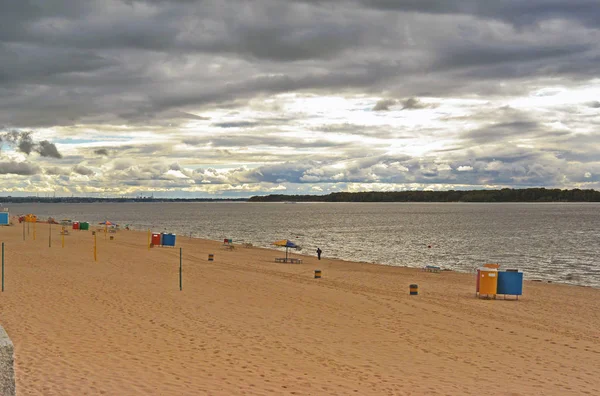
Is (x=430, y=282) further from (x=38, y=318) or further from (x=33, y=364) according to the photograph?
(x=33, y=364)

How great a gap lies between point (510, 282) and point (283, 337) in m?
12.4

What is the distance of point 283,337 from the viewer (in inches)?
567

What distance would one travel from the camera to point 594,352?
46.4 feet

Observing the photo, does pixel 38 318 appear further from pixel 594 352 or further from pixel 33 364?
pixel 594 352

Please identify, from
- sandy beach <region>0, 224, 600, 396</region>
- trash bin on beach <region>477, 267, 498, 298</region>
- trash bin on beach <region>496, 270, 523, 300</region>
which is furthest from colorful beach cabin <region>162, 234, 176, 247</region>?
trash bin on beach <region>496, 270, 523, 300</region>

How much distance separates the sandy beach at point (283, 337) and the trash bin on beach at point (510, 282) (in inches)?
21.9

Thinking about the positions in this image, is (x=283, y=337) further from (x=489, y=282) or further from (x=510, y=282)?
(x=510, y=282)

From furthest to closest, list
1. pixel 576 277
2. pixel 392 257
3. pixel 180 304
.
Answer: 1. pixel 392 257
2. pixel 576 277
3. pixel 180 304

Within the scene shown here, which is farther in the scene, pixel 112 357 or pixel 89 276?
pixel 89 276

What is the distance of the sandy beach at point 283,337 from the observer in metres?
10.5

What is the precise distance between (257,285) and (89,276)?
25.3 ft

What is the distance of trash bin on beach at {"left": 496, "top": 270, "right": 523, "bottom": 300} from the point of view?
22797mm

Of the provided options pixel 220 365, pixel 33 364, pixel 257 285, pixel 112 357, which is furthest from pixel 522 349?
pixel 257 285

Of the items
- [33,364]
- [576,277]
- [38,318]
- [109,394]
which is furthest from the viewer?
[576,277]
